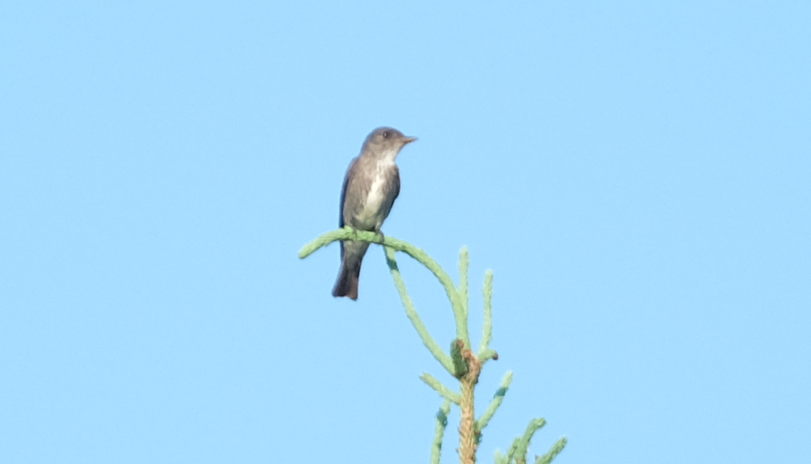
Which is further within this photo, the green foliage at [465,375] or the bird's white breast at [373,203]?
the bird's white breast at [373,203]

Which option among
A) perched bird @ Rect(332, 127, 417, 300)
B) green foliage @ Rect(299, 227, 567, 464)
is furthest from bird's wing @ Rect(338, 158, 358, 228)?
green foliage @ Rect(299, 227, 567, 464)

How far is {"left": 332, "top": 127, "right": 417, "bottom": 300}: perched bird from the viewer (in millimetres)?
8852

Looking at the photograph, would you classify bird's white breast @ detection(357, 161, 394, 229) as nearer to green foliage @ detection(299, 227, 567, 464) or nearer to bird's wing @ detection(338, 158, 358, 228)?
bird's wing @ detection(338, 158, 358, 228)

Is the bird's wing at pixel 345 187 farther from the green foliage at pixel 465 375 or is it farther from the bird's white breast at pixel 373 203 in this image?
the green foliage at pixel 465 375

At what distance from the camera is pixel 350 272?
28.9 ft

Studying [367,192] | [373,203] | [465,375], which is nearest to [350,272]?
[373,203]

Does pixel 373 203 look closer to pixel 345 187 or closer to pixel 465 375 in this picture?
pixel 345 187

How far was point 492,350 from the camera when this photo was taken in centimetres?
280

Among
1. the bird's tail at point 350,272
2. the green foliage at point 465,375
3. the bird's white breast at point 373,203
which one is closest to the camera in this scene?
the green foliage at point 465,375

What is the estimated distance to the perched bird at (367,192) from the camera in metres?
8.85

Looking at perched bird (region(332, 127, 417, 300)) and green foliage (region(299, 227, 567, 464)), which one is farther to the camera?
perched bird (region(332, 127, 417, 300))

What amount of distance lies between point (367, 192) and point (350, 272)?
0.76m

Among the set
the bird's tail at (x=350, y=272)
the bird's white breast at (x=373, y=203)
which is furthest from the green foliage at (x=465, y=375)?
the bird's white breast at (x=373, y=203)

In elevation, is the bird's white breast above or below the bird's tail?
above
